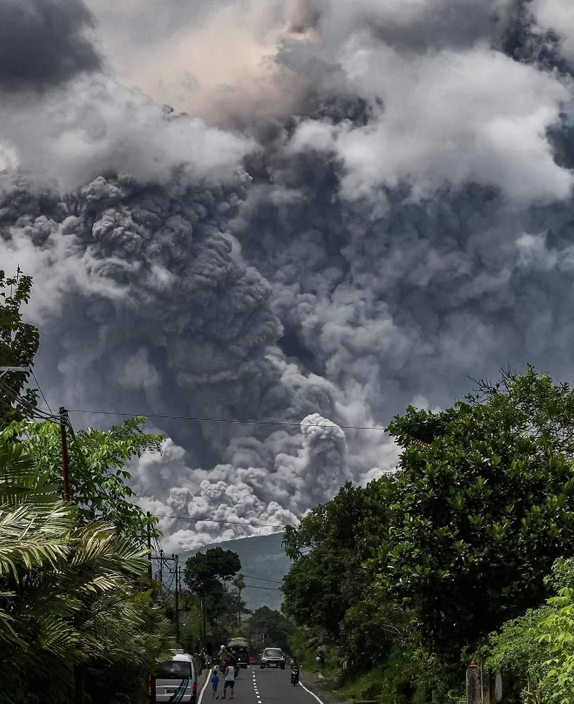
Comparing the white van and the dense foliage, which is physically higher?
the dense foliage

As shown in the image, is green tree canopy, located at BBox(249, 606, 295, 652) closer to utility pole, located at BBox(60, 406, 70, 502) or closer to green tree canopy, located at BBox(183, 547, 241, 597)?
green tree canopy, located at BBox(183, 547, 241, 597)

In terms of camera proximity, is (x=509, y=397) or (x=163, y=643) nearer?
(x=163, y=643)

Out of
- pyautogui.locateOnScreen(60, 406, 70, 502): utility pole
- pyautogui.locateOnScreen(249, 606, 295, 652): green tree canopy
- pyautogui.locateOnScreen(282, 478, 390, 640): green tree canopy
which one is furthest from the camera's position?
pyautogui.locateOnScreen(249, 606, 295, 652): green tree canopy

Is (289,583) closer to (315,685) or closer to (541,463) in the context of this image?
(315,685)

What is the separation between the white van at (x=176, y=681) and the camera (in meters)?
29.2

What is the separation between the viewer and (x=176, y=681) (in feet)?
98.1

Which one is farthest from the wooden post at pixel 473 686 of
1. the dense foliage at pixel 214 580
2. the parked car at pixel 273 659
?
the dense foliage at pixel 214 580

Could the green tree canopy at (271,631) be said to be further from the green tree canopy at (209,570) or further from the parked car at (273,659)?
the parked car at (273,659)

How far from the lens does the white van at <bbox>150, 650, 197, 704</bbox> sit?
2925cm

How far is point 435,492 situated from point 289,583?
115 ft

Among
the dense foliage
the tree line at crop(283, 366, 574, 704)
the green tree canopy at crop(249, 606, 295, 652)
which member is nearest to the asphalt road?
the tree line at crop(283, 366, 574, 704)

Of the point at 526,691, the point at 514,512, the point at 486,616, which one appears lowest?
the point at 526,691

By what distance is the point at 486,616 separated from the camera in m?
18.0

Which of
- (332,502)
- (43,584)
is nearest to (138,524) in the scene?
(43,584)
